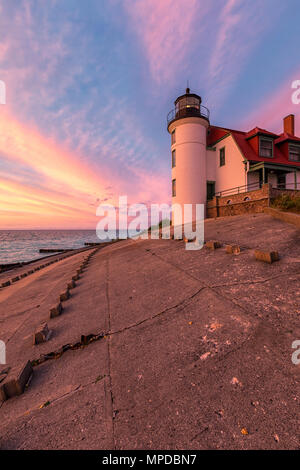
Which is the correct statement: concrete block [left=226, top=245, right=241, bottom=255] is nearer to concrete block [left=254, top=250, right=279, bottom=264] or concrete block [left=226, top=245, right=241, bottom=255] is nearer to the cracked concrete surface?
concrete block [left=254, top=250, right=279, bottom=264]

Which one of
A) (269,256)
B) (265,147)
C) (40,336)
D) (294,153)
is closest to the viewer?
(40,336)

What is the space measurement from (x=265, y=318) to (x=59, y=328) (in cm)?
429

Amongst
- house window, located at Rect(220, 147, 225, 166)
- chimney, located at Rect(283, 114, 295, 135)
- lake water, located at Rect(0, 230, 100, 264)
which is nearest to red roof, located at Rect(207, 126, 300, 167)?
house window, located at Rect(220, 147, 225, 166)

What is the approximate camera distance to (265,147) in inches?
741

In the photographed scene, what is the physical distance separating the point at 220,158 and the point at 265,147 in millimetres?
4314

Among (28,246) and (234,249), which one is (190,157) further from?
(28,246)

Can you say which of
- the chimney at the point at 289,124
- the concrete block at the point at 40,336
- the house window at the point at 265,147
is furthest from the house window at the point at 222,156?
the concrete block at the point at 40,336

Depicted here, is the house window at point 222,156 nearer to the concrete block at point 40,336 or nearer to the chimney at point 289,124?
the chimney at point 289,124

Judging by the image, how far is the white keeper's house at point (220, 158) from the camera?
60.0 ft

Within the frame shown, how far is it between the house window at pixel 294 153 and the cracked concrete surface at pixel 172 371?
2014 centimetres

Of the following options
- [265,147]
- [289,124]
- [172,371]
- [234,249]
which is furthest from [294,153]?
[172,371]

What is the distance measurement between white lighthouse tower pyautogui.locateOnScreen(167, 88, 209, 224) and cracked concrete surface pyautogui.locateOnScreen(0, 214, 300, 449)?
609 inches

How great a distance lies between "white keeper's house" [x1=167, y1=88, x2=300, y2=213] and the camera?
1828 cm
